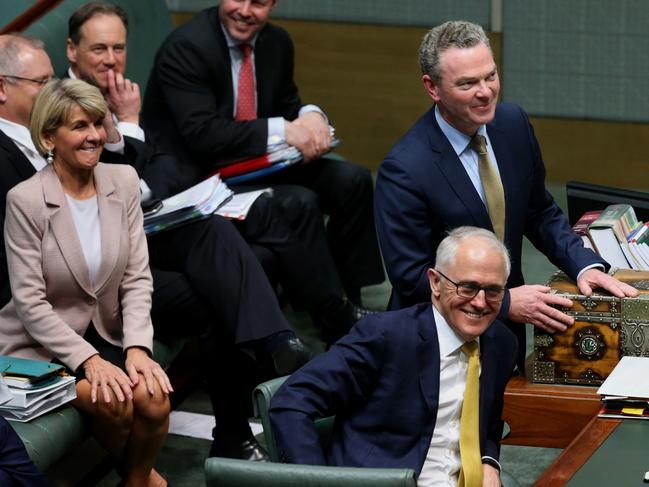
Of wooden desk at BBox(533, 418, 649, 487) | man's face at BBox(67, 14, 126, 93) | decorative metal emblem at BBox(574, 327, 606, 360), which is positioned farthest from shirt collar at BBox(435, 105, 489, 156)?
man's face at BBox(67, 14, 126, 93)

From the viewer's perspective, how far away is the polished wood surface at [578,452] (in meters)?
2.96

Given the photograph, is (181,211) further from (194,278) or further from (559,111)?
(559,111)

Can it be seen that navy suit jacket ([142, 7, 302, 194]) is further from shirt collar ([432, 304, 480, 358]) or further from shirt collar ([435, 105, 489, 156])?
shirt collar ([432, 304, 480, 358])

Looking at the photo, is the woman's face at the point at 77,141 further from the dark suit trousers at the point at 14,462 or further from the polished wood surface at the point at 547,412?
the polished wood surface at the point at 547,412

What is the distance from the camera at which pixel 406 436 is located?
315 cm

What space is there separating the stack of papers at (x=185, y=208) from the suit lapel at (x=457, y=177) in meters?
1.10

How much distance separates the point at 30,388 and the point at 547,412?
133cm

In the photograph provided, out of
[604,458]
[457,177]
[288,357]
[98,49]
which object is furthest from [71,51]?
[604,458]

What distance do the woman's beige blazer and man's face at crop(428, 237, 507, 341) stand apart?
116 centimetres

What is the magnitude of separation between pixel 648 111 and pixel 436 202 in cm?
307

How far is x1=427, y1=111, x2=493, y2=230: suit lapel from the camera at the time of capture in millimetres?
3594

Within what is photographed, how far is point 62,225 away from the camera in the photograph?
389cm

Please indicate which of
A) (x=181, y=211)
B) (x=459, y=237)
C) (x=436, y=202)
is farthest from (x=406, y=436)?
(x=181, y=211)

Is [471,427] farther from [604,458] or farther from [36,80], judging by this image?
[36,80]
